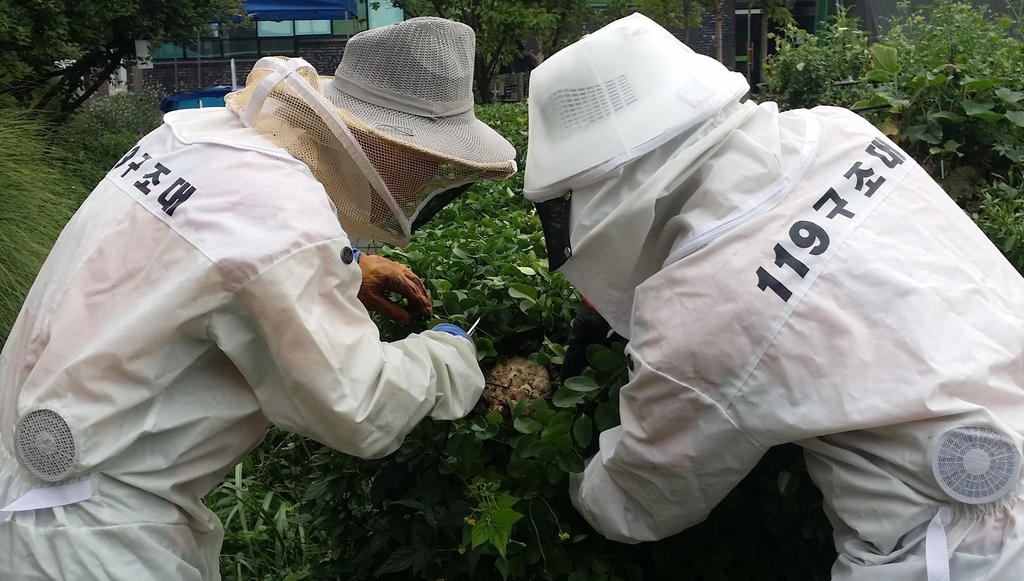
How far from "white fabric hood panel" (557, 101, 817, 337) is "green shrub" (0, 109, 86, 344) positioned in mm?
4146

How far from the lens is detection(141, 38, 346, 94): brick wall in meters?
23.5

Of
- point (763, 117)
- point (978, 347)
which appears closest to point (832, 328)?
point (978, 347)

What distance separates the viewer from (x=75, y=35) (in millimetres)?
8805

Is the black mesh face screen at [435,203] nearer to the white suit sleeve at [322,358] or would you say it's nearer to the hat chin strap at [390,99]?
the hat chin strap at [390,99]

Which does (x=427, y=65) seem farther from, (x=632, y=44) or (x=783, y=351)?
(x=783, y=351)

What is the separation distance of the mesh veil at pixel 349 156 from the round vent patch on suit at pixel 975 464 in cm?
133

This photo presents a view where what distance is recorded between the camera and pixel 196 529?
2248mm

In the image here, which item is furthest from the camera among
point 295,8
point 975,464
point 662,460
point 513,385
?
point 295,8

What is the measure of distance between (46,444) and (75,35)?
8.13 m

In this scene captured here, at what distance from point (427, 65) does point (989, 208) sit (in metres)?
2.06

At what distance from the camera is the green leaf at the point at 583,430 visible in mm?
2186

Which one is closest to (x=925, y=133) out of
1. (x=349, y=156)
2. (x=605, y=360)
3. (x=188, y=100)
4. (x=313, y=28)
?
(x=605, y=360)

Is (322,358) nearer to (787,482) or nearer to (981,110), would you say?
(787,482)

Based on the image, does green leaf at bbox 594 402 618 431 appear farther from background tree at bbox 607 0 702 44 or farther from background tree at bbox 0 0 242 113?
background tree at bbox 607 0 702 44
